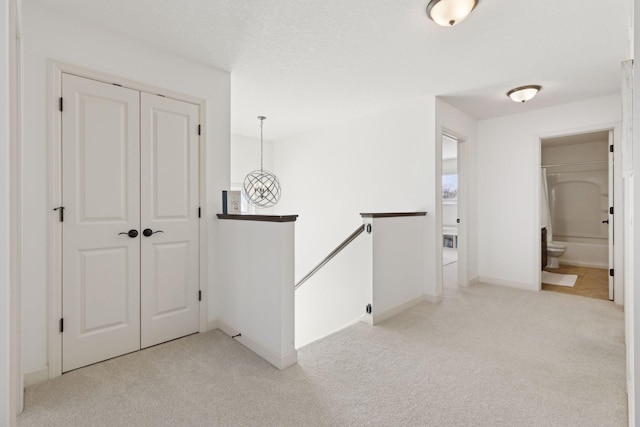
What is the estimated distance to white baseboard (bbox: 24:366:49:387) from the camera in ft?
6.35

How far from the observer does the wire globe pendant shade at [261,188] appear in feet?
16.7

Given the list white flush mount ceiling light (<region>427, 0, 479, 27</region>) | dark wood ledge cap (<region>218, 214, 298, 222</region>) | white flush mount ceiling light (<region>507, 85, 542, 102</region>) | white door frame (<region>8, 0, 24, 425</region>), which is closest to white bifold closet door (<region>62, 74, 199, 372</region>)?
dark wood ledge cap (<region>218, 214, 298, 222</region>)

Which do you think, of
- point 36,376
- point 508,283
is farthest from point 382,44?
point 508,283

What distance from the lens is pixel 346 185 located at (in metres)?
4.71

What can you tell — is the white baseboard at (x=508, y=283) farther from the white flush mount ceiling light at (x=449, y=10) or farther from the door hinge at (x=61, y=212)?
the door hinge at (x=61, y=212)

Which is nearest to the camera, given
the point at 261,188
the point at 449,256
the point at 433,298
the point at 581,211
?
the point at 433,298

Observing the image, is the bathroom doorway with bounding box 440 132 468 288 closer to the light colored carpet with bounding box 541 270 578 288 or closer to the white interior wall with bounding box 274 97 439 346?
the white interior wall with bounding box 274 97 439 346

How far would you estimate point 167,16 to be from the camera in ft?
6.97

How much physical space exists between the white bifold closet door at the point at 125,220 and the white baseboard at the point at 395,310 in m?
1.66

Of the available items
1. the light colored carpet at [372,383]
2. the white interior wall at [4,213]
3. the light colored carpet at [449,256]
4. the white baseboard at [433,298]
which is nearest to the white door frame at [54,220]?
the light colored carpet at [372,383]

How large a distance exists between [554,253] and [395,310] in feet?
13.0

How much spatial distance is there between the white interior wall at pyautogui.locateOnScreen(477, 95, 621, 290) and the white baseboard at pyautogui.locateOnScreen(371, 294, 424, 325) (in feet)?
5.17

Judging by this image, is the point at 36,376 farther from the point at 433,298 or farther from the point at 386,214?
the point at 433,298

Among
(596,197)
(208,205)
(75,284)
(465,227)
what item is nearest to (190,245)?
Result: (208,205)
